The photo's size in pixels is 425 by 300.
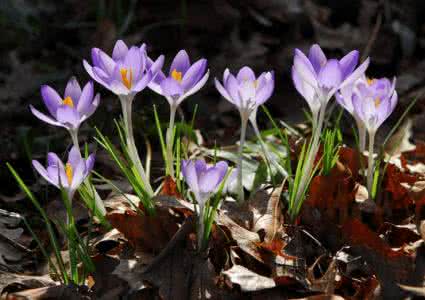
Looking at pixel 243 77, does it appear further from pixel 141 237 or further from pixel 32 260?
pixel 32 260

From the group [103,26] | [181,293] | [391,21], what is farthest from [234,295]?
[391,21]

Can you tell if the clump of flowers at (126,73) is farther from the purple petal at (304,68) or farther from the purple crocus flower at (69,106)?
the purple petal at (304,68)

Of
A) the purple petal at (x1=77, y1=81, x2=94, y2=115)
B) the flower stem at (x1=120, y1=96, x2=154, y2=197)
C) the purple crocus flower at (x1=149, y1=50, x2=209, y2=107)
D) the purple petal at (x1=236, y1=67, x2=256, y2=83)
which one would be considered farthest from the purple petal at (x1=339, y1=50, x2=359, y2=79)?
the purple petal at (x1=77, y1=81, x2=94, y2=115)

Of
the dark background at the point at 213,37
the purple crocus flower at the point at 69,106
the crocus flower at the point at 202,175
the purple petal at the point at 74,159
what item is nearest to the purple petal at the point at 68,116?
the purple crocus flower at the point at 69,106

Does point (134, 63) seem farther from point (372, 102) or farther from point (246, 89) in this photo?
point (372, 102)

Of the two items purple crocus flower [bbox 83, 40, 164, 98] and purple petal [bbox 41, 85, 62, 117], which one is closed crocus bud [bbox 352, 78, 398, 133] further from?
purple petal [bbox 41, 85, 62, 117]

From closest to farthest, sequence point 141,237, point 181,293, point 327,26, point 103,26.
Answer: point 181,293 → point 141,237 → point 103,26 → point 327,26
